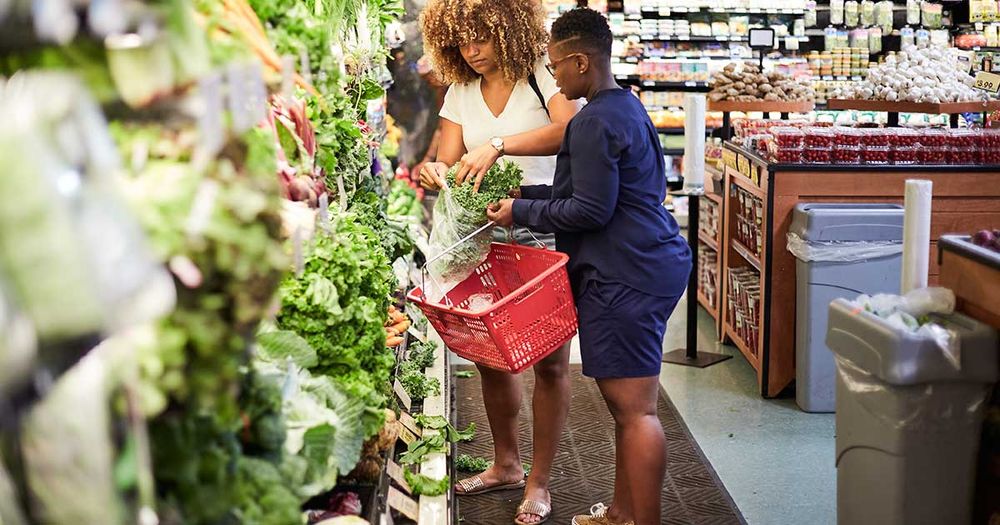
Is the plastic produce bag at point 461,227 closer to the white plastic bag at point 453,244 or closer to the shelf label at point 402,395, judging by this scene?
the white plastic bag at point 453,244

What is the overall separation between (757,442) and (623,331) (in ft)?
4.97

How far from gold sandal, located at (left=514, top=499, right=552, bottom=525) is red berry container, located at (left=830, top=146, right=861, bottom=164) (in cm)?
218

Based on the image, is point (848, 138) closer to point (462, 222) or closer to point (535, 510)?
point (462, 222)

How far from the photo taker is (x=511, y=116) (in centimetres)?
349

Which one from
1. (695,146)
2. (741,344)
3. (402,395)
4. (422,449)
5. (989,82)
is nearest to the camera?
(422,449)

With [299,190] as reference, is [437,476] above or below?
below

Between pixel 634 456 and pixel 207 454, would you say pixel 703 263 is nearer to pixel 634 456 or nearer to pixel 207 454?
pixel 634 456

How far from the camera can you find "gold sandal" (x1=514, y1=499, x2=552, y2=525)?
347cm

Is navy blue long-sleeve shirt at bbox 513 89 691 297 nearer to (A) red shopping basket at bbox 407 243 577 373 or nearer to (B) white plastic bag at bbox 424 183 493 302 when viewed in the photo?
(A) red shopping basket at bbox 407 243 577 373

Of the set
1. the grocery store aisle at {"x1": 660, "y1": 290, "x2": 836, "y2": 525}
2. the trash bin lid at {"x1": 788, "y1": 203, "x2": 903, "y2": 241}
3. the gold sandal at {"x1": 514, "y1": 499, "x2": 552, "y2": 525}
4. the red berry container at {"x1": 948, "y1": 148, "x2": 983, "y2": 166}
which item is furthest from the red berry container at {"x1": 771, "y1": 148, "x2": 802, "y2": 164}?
the gold sandal at {"x1": 514, "y1": 499, "x2": 552, "y2": 525}

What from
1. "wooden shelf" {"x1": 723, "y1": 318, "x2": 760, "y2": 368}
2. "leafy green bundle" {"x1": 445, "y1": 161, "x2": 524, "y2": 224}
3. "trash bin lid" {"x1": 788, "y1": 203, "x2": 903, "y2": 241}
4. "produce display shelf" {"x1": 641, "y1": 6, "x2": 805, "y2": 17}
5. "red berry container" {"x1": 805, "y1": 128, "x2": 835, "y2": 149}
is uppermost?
"produce display shelf" {"x1": 641, "y1": 6, "x2": 805, "y2": 17}

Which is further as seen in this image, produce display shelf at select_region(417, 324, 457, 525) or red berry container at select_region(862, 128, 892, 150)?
red berry container at select_region(862, 128, 892, 150)

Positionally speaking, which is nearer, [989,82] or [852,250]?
[852,250]

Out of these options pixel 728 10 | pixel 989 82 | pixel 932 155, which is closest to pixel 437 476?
pixel 932 155
